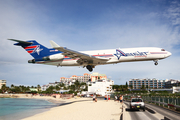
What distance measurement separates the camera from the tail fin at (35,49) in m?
41.3

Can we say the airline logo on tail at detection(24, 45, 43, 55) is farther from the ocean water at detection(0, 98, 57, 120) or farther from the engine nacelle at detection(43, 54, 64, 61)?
the ocean water at detection(0, 98, 57, 120)

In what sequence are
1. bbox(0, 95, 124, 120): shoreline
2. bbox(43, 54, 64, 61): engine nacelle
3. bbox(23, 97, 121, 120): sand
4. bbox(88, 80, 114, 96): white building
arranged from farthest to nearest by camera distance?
bbox(88, 80, 114, 96): white building, bbox(43, 54, 64, 61): engine nacelle, bbox(0, 95, 124, 120): shoreline, bbox(23, 97, 121, 120): sand

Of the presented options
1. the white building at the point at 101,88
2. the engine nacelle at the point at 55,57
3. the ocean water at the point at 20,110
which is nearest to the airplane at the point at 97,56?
the engine nacelle at the point at 55,57

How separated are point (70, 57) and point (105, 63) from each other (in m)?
7.61

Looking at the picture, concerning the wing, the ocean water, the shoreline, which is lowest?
the ocean water

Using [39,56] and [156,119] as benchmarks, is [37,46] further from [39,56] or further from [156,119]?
[156,119]

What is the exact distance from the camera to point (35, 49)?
42.2 m

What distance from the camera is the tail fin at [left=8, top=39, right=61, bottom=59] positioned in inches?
1626

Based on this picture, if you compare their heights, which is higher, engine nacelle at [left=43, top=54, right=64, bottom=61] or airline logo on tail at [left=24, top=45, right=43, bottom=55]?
airline logo on tail at [left=24, top=45, right=43, bottom=55]

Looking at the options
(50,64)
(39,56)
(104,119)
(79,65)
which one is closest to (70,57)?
(79,65)

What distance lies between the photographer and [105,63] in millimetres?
36062

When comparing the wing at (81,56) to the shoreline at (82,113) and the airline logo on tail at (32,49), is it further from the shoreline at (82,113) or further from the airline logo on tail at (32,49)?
the airline logo on tail at (32,49)

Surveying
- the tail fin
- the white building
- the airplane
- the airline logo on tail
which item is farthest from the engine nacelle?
the white building

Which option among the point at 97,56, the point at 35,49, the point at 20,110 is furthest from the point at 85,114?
the point at 20,110
